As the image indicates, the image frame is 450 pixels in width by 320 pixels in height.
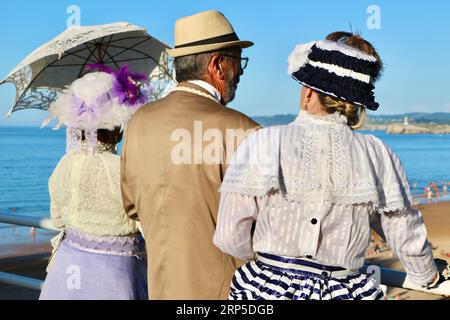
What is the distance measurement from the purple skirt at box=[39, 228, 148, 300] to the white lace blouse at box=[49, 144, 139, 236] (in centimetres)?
6

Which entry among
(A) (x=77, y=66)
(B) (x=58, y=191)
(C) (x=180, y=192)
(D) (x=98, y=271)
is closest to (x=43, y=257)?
(A) (x=77, y=66)

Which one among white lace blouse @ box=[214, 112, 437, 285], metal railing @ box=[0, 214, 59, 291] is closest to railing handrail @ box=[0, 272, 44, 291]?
metal railing @ box=[0, 214, 59, 291]

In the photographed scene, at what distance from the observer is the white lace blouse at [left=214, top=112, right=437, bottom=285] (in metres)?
1.96

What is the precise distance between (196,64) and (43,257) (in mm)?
15133

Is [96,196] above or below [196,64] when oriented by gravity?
below

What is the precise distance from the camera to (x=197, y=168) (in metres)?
2.39

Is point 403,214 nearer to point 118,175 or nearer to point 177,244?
point 177,244

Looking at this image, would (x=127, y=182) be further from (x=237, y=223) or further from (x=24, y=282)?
(x=24, y=282)

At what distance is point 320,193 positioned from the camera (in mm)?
1966

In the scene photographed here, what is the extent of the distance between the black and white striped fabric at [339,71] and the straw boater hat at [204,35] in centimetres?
51

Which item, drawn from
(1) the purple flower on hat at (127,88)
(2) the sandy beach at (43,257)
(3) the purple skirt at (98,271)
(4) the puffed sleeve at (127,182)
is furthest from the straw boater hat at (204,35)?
(2) the sandy beach at (43,257)

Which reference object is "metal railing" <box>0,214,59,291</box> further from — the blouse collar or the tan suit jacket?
the blouse collar

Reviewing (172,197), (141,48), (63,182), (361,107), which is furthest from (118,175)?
(141,48)

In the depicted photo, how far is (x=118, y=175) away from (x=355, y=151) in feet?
4.08
